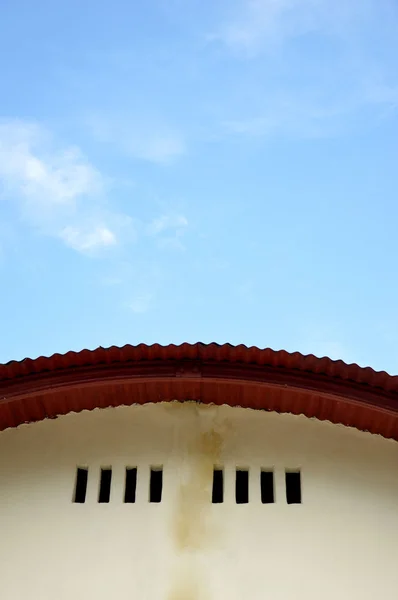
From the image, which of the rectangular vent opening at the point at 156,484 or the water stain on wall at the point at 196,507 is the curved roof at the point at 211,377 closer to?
the water stain on wall at the point at 196,507

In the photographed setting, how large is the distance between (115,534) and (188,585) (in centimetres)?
62

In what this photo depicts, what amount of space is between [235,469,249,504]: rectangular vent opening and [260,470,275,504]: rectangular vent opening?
11cm

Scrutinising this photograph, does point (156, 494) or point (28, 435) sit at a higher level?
point (28, 435)

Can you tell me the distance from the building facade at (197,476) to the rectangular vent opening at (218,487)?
1 cm

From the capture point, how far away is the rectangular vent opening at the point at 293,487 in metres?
6.70

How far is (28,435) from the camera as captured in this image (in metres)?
7.04

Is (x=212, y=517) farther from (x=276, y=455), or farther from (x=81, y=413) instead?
(x=81, y=413)

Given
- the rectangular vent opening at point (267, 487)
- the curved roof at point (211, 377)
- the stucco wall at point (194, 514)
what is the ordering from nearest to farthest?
the stucco wall at point (194, 514)
the curved roof at point (211, 377)
the rectangular vent opening at point (267, 487)

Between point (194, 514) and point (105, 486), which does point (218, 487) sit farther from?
point (105, 486)

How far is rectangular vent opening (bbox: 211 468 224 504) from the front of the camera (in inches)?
264

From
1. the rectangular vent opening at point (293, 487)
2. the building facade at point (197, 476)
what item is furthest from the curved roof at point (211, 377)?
the rectangular vent opening at point (293, 487)

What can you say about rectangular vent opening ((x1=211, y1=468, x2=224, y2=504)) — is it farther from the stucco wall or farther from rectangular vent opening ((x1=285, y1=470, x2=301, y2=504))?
rectangular vent opening ((x1=285, y1=470, x2=301, y2=504))

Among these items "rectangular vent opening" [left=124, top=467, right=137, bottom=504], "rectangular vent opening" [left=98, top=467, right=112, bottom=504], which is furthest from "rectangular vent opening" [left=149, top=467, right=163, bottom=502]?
"rectangular vent opening" [left=98, top=467, right=112, bottom=504]

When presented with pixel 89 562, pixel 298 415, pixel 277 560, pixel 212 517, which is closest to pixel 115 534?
pixel 89 562
